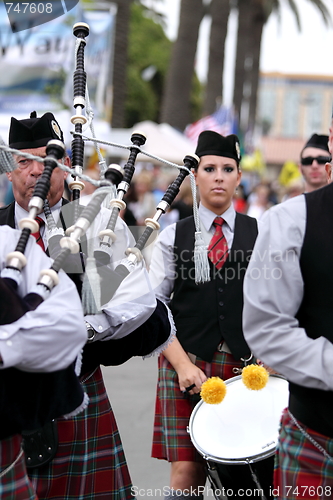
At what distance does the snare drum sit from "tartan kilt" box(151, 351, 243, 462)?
199 mm

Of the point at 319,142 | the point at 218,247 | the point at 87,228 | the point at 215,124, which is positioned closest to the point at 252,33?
the point at 215,124

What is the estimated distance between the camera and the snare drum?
2.53m

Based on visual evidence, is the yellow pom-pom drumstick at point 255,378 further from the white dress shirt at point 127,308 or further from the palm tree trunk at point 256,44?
the palm tree trunk at point 256,44

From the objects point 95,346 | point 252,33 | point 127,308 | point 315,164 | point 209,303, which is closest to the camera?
point 127,308

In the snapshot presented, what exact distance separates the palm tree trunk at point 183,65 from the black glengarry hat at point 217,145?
409 inches

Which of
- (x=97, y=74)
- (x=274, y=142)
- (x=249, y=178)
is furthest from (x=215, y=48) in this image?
(x=274, y=142)

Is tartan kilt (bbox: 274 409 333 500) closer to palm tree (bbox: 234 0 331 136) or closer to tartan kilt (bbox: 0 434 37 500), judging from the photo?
tartan kilt (bbox: 0 434 37 500)

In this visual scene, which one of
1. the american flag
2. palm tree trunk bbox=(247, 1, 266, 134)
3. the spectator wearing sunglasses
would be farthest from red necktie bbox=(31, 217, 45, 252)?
palm tree trunk bbox=(247, 1, 266, 134)

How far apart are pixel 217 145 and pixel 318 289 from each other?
1625 millimetres

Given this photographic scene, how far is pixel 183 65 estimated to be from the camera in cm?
1361

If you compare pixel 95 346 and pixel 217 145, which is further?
pixel 217 145

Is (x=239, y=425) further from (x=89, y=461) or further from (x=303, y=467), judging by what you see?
(x=303, y=467)

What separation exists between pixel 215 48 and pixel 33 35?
9.48 m

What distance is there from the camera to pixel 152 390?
5.78m
